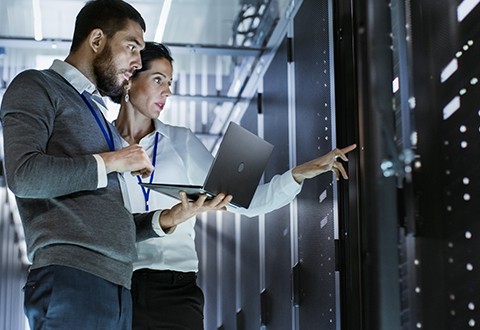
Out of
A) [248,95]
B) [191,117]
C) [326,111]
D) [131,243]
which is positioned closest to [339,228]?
[326,111]

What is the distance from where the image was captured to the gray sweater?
Answer: 2742 mm

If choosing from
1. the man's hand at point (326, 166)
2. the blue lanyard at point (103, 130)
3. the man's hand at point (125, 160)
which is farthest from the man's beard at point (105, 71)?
the man's hand at point (326, 166)

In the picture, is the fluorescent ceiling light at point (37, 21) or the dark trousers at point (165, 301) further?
the fluorescent ceiling light at point (37, 21)

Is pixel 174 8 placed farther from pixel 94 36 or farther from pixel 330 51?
pixel 94 36

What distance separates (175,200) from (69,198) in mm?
937

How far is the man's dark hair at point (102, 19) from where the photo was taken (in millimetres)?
3111

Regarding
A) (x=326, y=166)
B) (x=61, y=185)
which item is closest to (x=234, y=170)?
(x=326, y=166)

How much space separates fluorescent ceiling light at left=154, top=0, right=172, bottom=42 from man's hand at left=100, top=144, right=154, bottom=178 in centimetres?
238

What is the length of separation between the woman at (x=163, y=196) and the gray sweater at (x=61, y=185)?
0.41m

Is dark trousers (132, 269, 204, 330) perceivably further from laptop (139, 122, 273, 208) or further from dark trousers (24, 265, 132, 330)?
dark trousers (24, 265, 132, 330)

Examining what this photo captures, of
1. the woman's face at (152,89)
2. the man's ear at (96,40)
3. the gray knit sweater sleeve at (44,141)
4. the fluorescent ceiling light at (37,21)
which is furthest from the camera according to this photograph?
the fluorescent ceiling light at (37,21)

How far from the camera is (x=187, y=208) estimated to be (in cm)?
318

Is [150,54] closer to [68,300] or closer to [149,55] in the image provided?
[149,55]

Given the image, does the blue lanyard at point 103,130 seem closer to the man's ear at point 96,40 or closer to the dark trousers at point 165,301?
the man's ear at point 96,40
